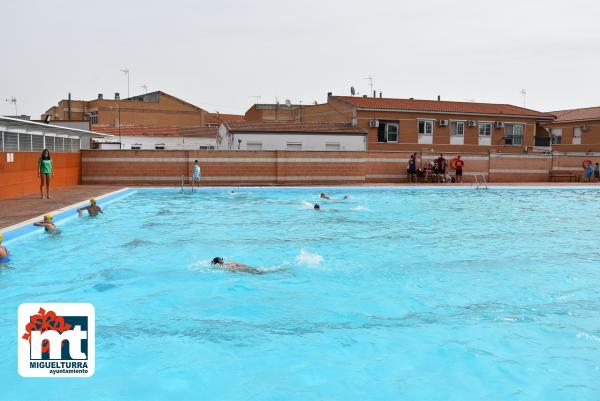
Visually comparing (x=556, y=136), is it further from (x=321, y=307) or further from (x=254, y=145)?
(x=321, y=307)

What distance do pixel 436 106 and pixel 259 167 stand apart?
16.7 meters

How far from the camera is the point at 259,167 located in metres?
27.5

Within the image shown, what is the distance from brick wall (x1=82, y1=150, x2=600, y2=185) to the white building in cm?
169

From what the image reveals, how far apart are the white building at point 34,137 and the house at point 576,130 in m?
35.9

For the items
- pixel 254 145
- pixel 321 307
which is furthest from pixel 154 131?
pixel 321 307

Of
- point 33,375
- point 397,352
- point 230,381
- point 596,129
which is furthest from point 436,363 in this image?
point 596,129

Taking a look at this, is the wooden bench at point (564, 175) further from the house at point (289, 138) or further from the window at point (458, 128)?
the house at point (289, 138)

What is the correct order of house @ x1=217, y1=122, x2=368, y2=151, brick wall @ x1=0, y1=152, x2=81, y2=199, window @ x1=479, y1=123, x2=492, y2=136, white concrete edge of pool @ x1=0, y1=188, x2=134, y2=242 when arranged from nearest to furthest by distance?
1. white concrete edge of pool @ x1=0, y1=188, x2=134, y2=242
2. brick wall @ x1=0, y1=152, x2=81, y2=199
3. house @ x1=217, y1=122, x2=368, y2=151
4. window @ x1=479, y1=123, x2=492, y2=136

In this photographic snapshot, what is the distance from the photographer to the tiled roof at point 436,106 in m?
36.8

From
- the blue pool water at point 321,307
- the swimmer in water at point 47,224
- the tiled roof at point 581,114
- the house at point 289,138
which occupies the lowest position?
the blue pool water at point 321,307

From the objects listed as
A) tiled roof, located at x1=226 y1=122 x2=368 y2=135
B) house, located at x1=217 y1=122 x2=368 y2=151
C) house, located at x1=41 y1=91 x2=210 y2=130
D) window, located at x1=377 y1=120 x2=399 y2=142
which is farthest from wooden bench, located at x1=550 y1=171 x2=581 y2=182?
house, located at x1=41 y1=91 x2=210 y2=130

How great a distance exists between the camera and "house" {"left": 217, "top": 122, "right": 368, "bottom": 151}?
104 feet

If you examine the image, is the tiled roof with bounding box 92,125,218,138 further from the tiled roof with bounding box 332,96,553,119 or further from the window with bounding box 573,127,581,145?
the window with bounding box 573,127,581,145

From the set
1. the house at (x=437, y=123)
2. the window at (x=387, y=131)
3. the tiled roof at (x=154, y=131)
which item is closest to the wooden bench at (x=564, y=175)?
the house at (x=437, y=123)
